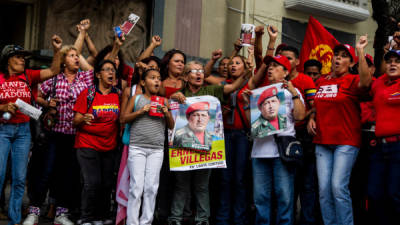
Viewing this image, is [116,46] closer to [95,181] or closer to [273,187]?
[95,181]

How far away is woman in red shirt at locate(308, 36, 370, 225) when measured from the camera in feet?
16.1

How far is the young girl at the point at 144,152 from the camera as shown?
5173mm

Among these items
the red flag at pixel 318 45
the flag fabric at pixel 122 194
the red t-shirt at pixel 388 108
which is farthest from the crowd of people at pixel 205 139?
the red flag at pixel 318 45

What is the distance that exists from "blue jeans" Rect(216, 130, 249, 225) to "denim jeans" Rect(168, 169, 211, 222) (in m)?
0.18

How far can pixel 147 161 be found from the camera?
5289 millimetres

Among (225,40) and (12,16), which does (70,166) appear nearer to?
(12,16)

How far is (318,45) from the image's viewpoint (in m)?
8.20

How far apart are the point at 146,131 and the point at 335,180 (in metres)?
2.06

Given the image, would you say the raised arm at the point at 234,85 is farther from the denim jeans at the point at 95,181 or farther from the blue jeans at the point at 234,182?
the denim jeans at the point at 95,181

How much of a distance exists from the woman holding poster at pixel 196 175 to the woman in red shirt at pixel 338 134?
3.52 ft

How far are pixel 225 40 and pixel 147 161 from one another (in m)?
8.14

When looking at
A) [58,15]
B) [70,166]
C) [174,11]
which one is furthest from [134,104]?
[174,11]

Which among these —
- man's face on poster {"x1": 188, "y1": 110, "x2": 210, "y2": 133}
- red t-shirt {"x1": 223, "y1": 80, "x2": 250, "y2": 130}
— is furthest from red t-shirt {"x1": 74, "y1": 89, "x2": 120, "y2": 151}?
red t-shirt {"x1": 223, "y1": 80, "x2": 250, "y2": 130}

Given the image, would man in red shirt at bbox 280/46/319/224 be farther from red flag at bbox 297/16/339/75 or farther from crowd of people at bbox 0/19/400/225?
red flag at bbox 297/16/339/75
